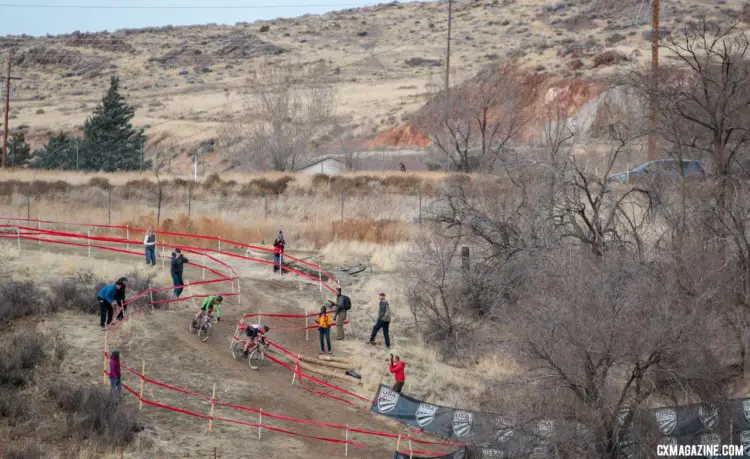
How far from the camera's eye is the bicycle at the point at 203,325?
75.0 feet

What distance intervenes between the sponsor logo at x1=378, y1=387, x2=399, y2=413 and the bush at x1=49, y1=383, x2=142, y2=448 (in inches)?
208

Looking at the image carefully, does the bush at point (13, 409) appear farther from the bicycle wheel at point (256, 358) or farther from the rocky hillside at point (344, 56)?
the rocky hillside at point (344, 56)

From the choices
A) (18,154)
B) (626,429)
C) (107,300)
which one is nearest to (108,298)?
(107,300)

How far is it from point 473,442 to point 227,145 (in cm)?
5249

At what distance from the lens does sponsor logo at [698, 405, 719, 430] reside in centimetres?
1717

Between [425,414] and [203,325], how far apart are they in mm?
6566

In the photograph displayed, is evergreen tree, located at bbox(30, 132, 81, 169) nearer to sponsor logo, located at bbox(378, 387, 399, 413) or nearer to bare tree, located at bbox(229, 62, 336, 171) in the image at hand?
bare tree, located at bbox(229, 62, 336, 171)

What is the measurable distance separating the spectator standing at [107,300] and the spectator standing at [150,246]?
6672 mm

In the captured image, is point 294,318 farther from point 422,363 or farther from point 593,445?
point 593,445

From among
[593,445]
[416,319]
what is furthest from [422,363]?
[593,445]

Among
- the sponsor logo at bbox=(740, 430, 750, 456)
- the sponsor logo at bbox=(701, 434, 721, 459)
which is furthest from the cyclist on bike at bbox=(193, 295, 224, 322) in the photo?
the sponsor logo at bbox=(740, 430, 750, 456)

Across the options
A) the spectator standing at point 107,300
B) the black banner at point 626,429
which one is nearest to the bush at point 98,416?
the spectator standing at point 107,300

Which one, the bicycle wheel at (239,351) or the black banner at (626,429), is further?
the bicycle wheel at (239,351)

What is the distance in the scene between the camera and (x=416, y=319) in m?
26.8
